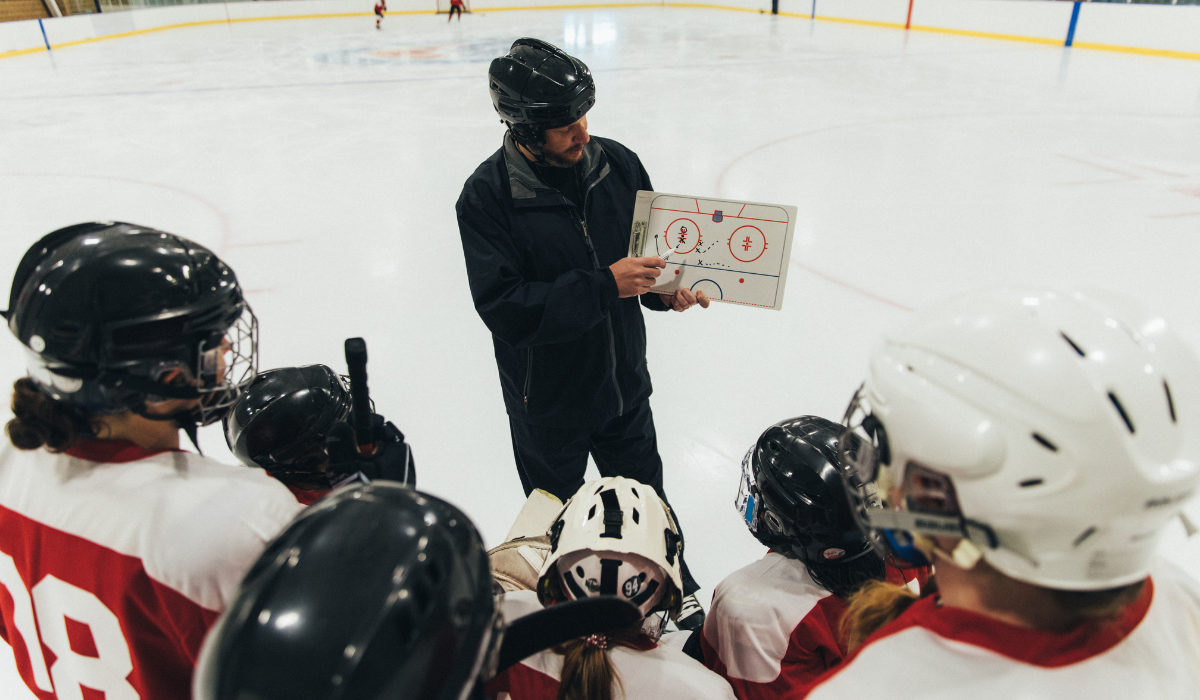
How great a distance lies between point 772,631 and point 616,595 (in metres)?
0.36

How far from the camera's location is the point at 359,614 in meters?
0.60

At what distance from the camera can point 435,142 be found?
22.2 ft

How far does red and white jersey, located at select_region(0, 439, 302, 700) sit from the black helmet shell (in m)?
1.09

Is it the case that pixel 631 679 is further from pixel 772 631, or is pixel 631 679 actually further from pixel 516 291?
pixel 516 291

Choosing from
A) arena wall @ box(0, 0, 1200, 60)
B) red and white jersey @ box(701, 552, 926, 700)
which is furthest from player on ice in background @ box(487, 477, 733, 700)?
arena wall @ box(0, 0, 1200, 60)

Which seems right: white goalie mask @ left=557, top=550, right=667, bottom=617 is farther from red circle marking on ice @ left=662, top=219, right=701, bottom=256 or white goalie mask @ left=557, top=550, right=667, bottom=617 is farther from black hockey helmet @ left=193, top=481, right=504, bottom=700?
red circle marking on ice @ left=662, top=219, right=701, bottom=256

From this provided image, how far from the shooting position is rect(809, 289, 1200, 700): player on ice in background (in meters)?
0.64

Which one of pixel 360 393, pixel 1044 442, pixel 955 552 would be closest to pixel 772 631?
pixel 955 552

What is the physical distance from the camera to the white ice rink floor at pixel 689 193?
2.97 meters

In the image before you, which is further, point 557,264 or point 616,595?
point 557,264

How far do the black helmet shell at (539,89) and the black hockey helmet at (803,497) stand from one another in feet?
2.96

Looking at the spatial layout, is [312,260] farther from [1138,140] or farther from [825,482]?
[1138,140]

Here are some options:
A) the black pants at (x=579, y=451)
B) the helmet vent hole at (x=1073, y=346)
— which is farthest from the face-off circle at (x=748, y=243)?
the helmet vent hole at (x=1073, y=346)

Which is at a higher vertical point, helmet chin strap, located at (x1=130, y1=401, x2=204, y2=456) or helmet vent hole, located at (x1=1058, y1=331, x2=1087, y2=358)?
helmet vent hole, located at (x1=1058, y1=331, x2=1087, y2=358)
